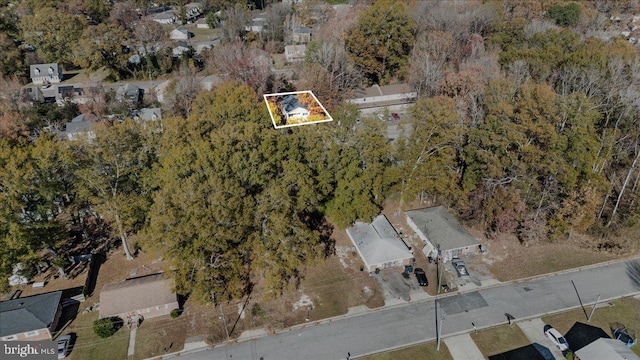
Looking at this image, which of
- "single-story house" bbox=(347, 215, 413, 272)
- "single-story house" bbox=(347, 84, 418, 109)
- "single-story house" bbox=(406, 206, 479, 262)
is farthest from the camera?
"single-story house" bbox=(347, 84, 418, 109)

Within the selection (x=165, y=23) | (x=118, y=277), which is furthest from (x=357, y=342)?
(x=165, y=23)

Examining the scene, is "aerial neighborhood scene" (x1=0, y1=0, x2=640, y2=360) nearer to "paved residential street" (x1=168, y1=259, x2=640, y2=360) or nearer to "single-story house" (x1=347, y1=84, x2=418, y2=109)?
"paved residential street" (x1=168, y1=259, x2=640, y2=360)

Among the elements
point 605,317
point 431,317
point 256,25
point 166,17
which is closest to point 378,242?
point 431,317

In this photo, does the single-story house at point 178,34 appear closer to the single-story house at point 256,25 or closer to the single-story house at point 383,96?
the single-story house at point 256,25

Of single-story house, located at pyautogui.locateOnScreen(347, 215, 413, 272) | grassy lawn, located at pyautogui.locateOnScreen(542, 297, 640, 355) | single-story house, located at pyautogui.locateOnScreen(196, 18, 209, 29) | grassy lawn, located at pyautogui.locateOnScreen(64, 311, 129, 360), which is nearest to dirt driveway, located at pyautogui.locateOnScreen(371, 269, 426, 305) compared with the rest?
single-story house, located at pyautogui.locateOnScreen(347, 215, 413, 272)

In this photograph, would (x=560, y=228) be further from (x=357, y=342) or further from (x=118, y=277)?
(x=118, y=277)

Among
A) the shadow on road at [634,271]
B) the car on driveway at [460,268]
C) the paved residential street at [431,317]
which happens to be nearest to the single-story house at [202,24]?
the car on driveway at [460,268]
